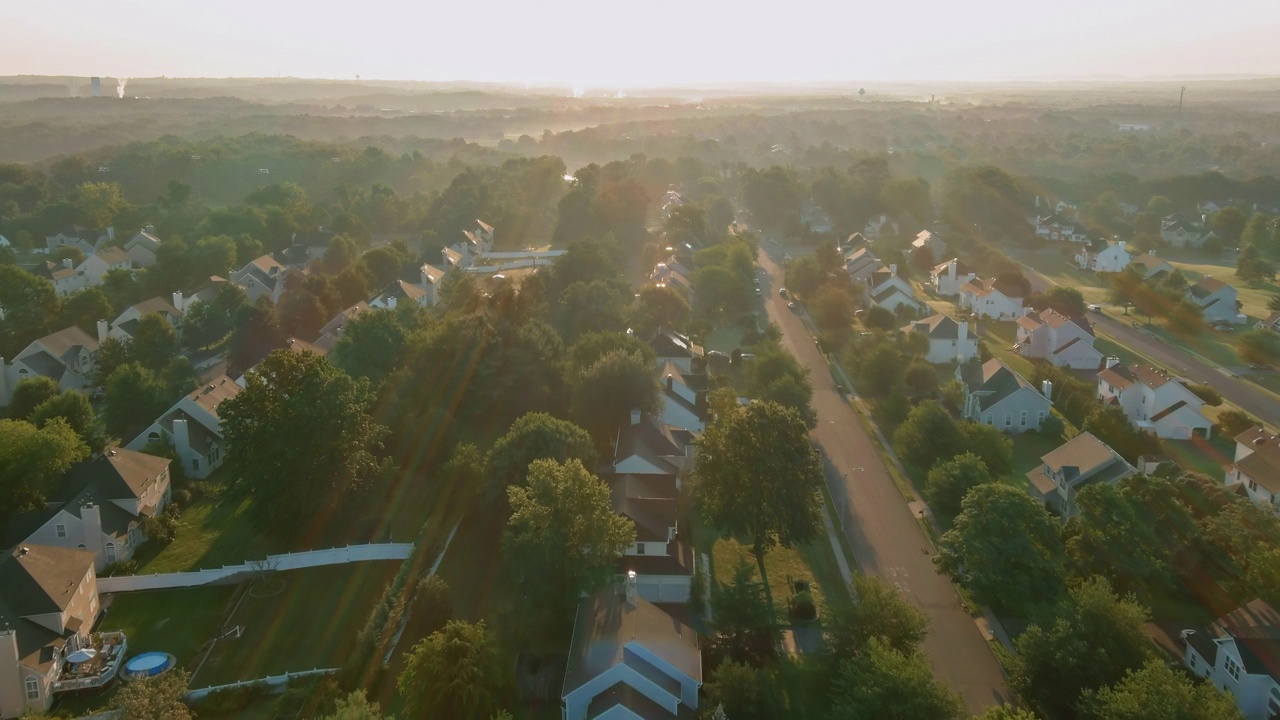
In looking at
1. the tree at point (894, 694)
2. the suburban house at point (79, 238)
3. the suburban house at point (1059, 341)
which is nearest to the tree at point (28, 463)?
the tree at point (894, 694)

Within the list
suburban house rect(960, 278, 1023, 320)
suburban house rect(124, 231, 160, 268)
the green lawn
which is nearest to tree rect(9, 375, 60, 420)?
the green lawn

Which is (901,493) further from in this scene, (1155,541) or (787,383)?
(1155,541)

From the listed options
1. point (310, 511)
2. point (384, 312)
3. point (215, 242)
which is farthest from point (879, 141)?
point (310, 511)

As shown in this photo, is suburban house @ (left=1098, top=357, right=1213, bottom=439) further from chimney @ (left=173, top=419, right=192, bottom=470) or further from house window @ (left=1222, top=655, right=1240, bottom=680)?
chimney @ (left=173, top=419, right=192, bottom=470)

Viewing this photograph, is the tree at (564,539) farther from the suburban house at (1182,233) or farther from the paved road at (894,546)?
the suburban house at (1182,233)

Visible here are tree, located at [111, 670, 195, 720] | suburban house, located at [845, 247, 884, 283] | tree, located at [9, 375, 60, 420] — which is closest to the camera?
tree, located at [111, 670, 195, 720]

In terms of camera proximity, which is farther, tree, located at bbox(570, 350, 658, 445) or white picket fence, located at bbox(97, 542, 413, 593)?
tree, located at bbox(570, 350, 658, 445)

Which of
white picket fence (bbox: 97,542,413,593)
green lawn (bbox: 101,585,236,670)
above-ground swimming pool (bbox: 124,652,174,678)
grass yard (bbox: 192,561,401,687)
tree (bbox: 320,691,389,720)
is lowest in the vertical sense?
grass yard (bbox: 192,561,401,687)
